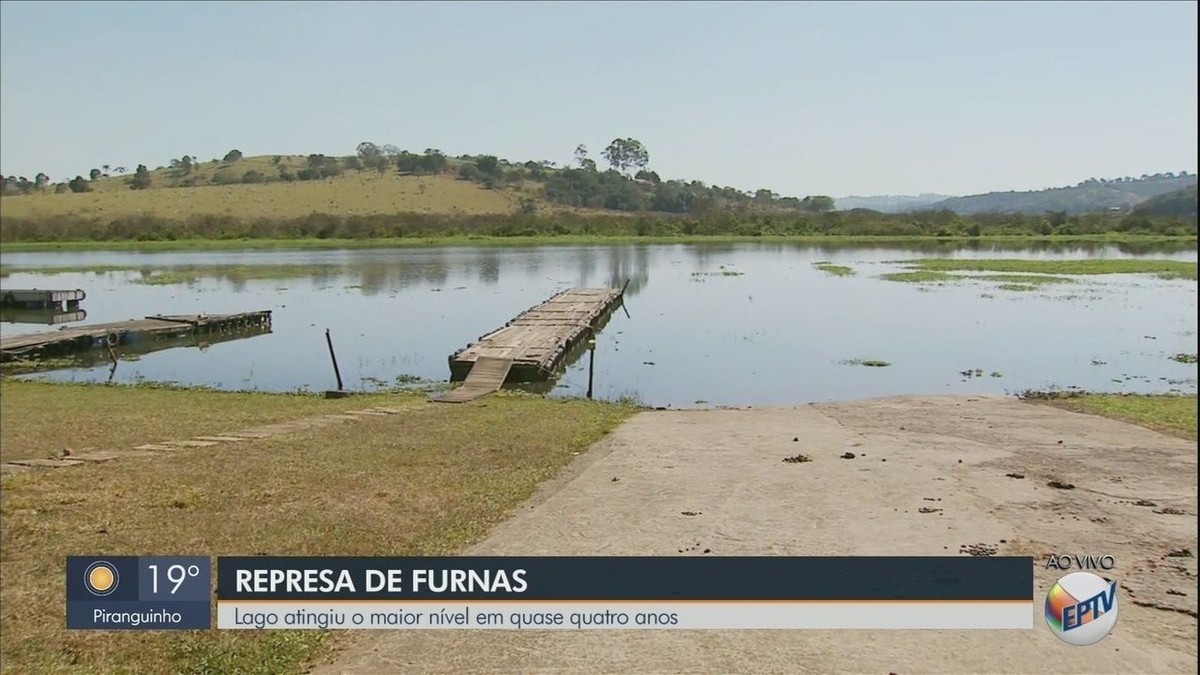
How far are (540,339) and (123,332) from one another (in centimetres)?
1342

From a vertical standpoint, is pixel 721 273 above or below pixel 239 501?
above

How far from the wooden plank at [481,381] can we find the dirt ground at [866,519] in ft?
14.1

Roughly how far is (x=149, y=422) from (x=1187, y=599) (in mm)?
12645

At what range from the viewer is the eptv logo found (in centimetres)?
526

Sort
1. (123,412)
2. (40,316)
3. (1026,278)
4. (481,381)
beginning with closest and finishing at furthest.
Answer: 1. (123,412)
2. (481,381)
3. (40,316)
4. (1026,278)

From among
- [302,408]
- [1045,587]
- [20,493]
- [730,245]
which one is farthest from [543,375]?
[730,245]

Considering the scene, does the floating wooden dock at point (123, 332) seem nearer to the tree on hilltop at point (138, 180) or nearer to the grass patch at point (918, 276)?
the tree on hilltop at point (138, 180)

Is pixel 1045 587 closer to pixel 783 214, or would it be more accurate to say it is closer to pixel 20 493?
pixel 20 493

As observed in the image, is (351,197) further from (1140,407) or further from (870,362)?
(1140,407)

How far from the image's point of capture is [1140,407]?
48.2ft

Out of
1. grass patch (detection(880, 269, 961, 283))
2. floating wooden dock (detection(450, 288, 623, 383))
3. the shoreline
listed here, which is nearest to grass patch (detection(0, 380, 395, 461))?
floating wooden dock (detection(450, 288, 623, 383))

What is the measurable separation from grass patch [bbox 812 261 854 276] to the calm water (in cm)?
104

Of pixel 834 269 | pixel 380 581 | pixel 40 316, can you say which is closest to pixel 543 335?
pixel 380 581

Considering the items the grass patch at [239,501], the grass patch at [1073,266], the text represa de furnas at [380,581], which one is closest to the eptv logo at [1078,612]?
the text represa de furnas at [380,581]
